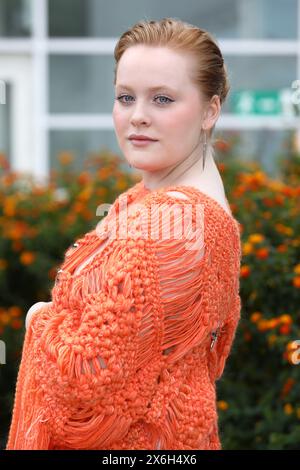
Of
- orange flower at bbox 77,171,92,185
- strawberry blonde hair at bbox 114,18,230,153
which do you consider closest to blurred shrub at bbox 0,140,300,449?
orange flower at bbox 77,171,92,185

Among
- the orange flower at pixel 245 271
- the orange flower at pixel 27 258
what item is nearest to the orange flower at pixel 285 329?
the orange flower at pixel 245 271

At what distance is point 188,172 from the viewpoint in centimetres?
201

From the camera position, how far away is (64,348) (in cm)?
179

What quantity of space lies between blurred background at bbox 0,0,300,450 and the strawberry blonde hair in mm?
475

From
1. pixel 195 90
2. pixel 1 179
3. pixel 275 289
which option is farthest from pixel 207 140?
pixel 1 179

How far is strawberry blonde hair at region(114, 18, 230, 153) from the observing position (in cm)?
194

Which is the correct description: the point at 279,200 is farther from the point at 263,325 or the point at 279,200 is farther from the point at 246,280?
the point at 263,325

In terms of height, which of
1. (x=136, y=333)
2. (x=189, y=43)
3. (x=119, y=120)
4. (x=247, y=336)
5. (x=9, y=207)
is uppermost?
(x=189, y=43)

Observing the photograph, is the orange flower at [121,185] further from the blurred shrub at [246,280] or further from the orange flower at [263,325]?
the orange flower at [263,325]

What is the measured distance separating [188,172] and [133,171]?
4.91 meters

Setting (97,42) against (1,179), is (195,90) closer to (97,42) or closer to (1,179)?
(1,179)

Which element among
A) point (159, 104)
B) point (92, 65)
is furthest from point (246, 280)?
point (92, 65)

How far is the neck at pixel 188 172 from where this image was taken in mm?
1994

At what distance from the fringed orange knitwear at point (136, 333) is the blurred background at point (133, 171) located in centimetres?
67
